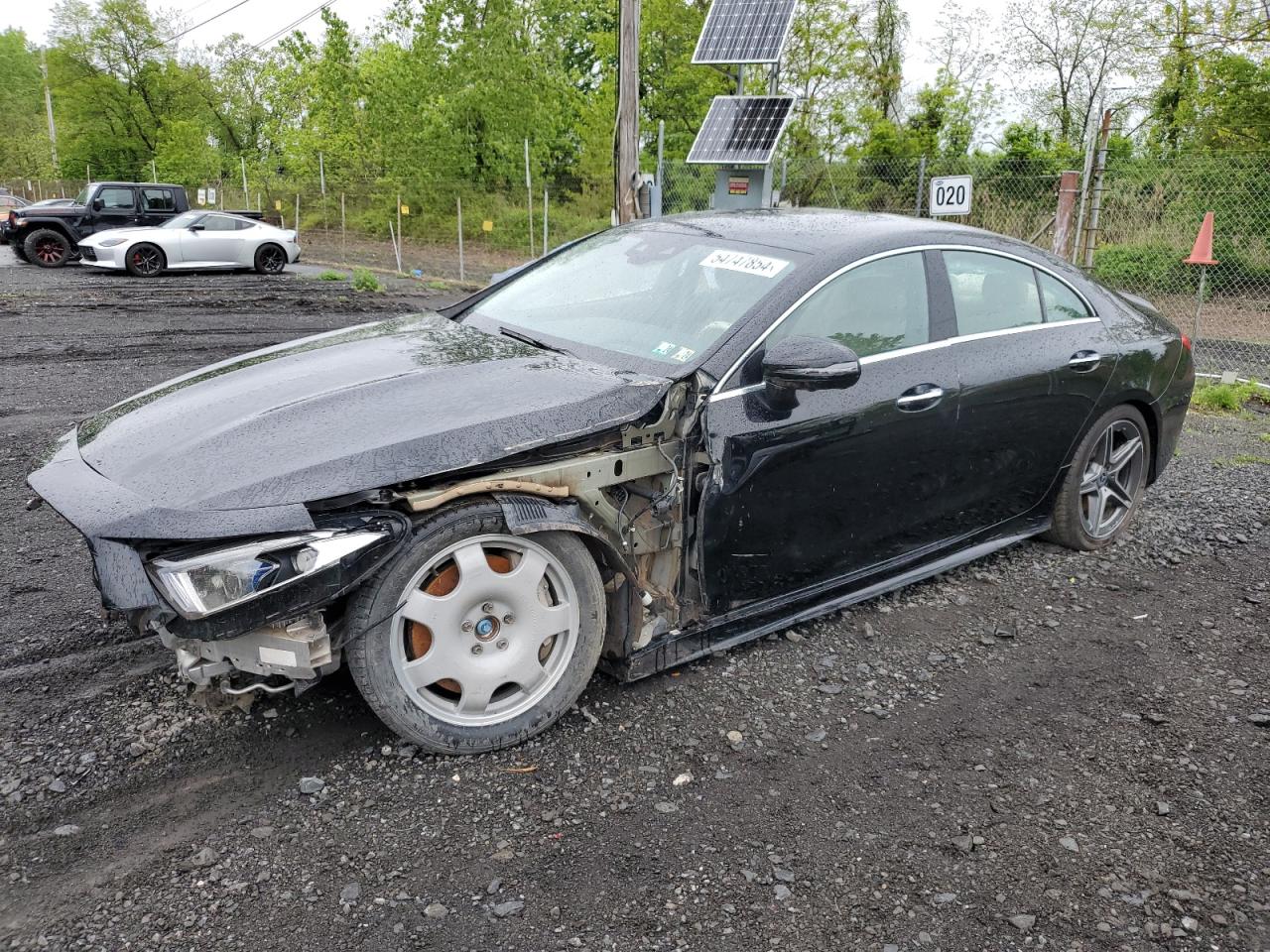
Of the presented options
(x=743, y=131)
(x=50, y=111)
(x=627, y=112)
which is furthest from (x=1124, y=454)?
(x=50, y=111)

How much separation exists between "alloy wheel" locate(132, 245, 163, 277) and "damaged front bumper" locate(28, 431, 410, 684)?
1705 centimetres

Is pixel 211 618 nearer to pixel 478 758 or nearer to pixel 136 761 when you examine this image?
pixel 136 761

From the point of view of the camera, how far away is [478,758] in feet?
9.55

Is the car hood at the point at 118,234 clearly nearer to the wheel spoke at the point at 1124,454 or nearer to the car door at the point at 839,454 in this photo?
the car door at the point at 839,454

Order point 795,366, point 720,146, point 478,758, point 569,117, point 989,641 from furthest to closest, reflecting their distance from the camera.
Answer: point 569,117, point 720,146, point 989,641, point 795,366, point 478,758

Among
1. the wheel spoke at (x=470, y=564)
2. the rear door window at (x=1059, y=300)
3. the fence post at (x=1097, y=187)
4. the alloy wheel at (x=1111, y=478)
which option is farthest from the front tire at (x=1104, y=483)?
the fence post at (x=1097, y=187)

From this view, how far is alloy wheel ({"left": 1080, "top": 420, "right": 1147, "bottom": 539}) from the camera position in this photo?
4.60m

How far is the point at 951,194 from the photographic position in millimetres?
10102

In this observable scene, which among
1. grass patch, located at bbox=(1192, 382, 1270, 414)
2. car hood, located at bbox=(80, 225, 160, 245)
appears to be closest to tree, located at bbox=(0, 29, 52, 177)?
car hood, located at bbox=(80, 225, 160, 245)

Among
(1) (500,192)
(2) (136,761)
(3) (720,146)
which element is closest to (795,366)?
(2) (136,761)

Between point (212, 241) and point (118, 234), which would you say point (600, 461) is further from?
point (118, 234)

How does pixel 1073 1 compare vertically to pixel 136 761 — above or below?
above

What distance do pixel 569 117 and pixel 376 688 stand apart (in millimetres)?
30658

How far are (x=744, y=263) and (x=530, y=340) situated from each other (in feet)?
2.83
